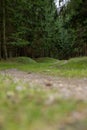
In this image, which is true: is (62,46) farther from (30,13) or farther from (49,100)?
(49,100)

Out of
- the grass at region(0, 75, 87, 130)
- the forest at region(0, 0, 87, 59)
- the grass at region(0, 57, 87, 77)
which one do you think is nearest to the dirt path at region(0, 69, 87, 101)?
the grass at region(0, 75, 87, 130)

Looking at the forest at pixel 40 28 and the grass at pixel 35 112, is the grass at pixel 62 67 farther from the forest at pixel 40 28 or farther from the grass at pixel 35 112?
the grass at pixel 35 112

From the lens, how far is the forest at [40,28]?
97.4 feet

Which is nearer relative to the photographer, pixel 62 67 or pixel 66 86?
pixel 66 86

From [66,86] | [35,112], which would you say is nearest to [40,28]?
[66,86]

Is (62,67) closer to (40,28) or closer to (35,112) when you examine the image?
(35,112)

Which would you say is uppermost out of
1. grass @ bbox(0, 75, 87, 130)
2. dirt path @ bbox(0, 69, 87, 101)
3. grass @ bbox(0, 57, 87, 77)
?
grass @ bbox(0, 75, 87, 130)

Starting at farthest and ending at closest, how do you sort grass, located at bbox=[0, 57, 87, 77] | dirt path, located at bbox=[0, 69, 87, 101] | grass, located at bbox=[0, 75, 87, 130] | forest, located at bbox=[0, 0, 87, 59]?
1. forest, located at bbox=[0, 0, 87, 59]
2. grass, located at bbox=[0, 57, 87, 77]
3. dirt path, located at bbox=[0, 69, 87, 101]
4. grass, located at bbox=[0, 75, 87, 130]

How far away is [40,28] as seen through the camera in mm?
51031

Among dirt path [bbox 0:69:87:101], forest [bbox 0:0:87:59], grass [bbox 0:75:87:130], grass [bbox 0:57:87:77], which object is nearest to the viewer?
grass [bbox 0:75:87:130]

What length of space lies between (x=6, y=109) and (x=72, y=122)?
110cm

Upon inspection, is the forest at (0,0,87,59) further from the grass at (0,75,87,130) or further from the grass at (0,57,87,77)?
the grass at (0,75,87,130)

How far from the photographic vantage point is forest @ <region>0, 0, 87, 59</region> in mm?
29688

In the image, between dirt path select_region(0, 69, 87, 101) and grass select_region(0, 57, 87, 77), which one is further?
grass select_region(0, 57, 87, 77)
